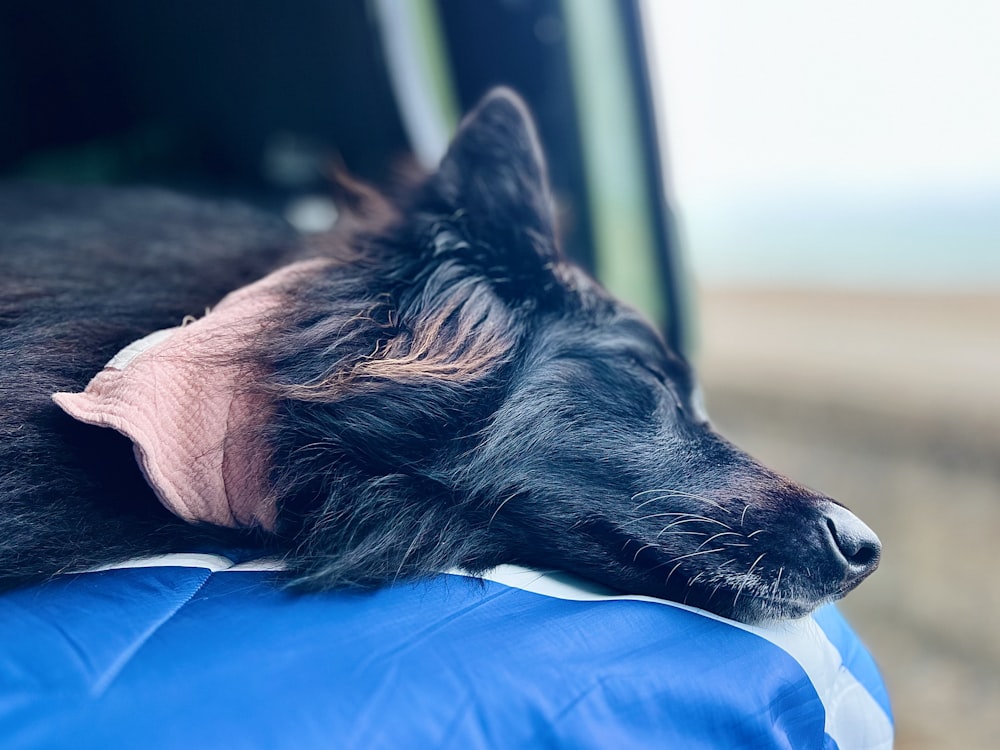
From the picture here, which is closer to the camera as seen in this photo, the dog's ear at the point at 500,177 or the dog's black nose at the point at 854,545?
the dog's black nose at the point at 854,545

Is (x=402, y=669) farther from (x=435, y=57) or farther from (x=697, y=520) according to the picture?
(x=435, y=57)

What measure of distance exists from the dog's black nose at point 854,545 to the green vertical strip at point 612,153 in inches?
45.4

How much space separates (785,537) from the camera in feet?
3.61

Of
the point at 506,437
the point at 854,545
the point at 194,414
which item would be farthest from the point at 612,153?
the point at 194,414

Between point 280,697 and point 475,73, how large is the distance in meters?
2.14

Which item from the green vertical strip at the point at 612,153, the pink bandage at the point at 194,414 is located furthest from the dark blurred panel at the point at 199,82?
the pink bandage at the point at 194,414

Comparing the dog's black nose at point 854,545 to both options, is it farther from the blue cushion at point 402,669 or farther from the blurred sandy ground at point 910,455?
the blurred sandy ground at point 910,455

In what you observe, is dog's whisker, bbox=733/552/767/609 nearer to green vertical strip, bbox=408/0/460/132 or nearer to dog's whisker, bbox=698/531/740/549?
dog's whisker, bbox=698/531/740/549

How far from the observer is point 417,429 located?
1147 mm

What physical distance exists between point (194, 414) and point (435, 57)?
1.92 m

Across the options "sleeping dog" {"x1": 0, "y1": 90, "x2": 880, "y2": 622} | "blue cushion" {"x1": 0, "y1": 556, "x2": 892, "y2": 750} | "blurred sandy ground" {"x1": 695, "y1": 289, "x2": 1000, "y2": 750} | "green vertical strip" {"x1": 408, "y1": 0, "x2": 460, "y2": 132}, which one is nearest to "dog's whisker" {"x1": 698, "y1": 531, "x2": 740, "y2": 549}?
"sleeping dog" {"x1": 0, "y1": 90, "x2": 880, "y2": 622}

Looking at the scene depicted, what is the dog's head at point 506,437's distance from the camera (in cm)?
107

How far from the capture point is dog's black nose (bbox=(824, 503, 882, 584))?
1074 millimetres

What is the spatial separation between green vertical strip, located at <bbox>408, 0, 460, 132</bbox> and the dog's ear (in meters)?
1.33
